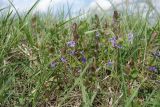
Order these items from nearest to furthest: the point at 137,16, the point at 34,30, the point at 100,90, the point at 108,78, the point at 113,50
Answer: the point at 100,90 < the point at 108,78 < the point at 113,50 < the point at 34,30 < the point at 137,16

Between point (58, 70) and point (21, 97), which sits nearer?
point (21, 97)

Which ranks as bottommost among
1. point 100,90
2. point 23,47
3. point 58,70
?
point 100,90

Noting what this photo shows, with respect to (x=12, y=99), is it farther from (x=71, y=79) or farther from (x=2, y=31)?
(x=2, y=31)

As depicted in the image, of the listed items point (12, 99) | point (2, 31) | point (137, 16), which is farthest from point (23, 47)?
point (137, 16)

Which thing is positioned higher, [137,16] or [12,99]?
[137,16]

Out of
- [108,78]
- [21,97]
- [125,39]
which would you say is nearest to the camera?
[21,97]

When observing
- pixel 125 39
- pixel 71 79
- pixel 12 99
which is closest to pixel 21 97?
pixel 12 99
